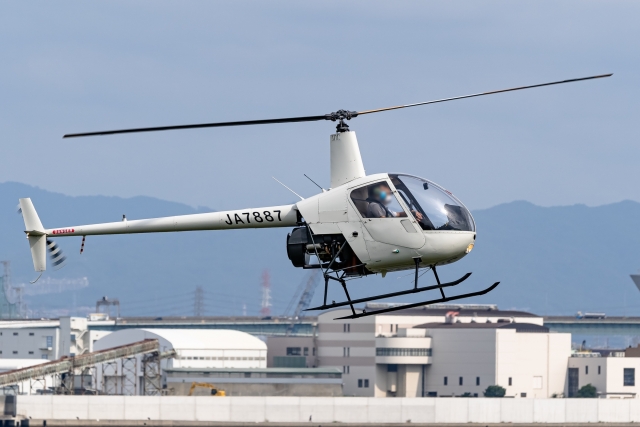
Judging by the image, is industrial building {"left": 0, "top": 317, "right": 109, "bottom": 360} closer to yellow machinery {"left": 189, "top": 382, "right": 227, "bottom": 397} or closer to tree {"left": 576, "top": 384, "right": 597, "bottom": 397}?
yellow machinery {"left": 189, "top": 382, "right": 227, "bottom": 397}

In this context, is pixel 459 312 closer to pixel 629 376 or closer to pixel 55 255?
pixel 629 376

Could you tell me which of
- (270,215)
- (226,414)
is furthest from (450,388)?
(270,215)

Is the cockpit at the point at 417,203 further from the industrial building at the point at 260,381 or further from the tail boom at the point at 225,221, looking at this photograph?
the industrial building at the point at 260,381

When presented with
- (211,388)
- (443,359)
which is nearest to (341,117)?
(211,388)

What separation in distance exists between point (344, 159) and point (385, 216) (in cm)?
171

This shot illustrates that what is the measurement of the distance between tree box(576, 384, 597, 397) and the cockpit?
297ft

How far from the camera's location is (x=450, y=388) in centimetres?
11575

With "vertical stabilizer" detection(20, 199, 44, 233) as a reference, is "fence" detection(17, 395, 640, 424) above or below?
below

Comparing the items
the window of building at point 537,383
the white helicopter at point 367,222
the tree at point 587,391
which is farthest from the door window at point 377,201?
the window of building at point 537,383

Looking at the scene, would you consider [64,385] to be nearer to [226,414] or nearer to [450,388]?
[226,414]

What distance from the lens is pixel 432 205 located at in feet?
79.9

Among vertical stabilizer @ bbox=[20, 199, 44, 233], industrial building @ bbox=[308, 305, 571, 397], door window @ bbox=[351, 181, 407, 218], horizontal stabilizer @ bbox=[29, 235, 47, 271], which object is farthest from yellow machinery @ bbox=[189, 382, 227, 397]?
door window @ bbox=[351, 181, 407, 218]

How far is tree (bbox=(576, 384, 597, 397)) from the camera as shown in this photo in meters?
112

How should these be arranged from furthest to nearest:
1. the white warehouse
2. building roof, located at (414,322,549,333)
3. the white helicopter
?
building roof, located at (414,322,549,333)
the white warehouse
the white helicopter
